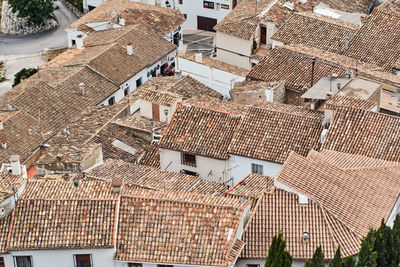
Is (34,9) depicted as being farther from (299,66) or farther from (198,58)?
(299,66)

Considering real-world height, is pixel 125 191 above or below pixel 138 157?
above

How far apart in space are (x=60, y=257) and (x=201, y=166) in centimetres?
1491

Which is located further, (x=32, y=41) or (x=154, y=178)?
(x=32, y=41)

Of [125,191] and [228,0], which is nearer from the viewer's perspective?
[125,191]

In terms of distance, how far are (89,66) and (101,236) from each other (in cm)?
3360

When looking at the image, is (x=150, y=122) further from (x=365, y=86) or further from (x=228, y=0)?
(x=228, y=0)

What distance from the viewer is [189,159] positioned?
54.7m

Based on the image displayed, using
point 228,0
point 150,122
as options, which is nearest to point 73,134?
point 150,122

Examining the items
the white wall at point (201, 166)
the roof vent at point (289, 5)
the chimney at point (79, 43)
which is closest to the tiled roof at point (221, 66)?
the roof vent at point (289, 5)

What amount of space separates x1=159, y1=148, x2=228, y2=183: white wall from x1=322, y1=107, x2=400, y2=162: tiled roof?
707cm

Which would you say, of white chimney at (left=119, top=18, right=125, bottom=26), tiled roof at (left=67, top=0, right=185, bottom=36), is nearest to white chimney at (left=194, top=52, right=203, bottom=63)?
tiled roof at (left=67, top=0, right=185, bottom=36)

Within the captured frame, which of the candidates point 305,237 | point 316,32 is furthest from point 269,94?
point 305,237

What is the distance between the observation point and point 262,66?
67.5 meters

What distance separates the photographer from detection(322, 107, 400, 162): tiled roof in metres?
50.3
